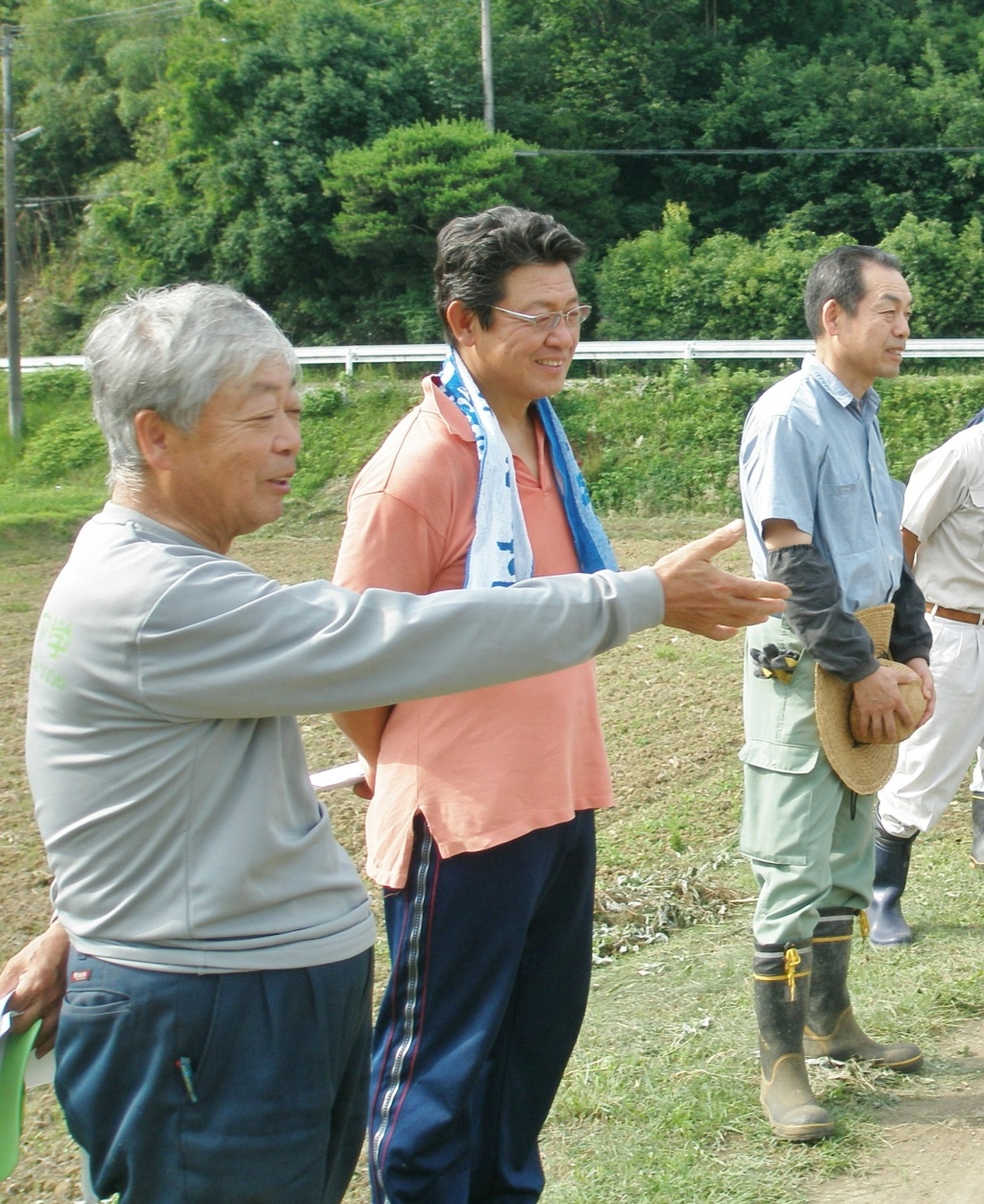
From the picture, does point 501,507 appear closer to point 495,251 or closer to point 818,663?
point 495,251

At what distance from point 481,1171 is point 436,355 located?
2161 cm

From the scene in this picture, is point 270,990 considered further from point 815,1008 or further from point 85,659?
point 815,1008

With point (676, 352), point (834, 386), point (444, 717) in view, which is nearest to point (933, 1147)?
point (444, 717)

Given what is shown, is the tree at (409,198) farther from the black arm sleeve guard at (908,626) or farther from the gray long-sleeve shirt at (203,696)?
the gray long-sleeve shirt at (203,696)

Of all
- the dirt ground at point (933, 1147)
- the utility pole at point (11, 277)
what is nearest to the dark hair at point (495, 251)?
the dirt ground at point (933, 1147)

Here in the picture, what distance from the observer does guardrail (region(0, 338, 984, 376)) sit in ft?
72.1

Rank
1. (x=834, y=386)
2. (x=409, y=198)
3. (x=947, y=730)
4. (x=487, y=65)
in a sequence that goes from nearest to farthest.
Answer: (x=834, y=386) < (x=947, y=730) < (x=409, y=198) < (x=487, y=65)

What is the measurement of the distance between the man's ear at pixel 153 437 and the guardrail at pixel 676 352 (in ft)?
65.9

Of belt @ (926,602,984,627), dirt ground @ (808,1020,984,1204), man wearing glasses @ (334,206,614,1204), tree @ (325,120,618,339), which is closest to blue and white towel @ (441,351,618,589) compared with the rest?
man wearing glasses @ (334,206,614,1204)

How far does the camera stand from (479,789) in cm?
239

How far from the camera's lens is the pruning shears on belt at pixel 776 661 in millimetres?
3287

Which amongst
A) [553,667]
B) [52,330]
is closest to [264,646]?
[553,667]

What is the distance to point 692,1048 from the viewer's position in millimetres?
3576

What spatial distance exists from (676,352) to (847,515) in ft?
64.6
